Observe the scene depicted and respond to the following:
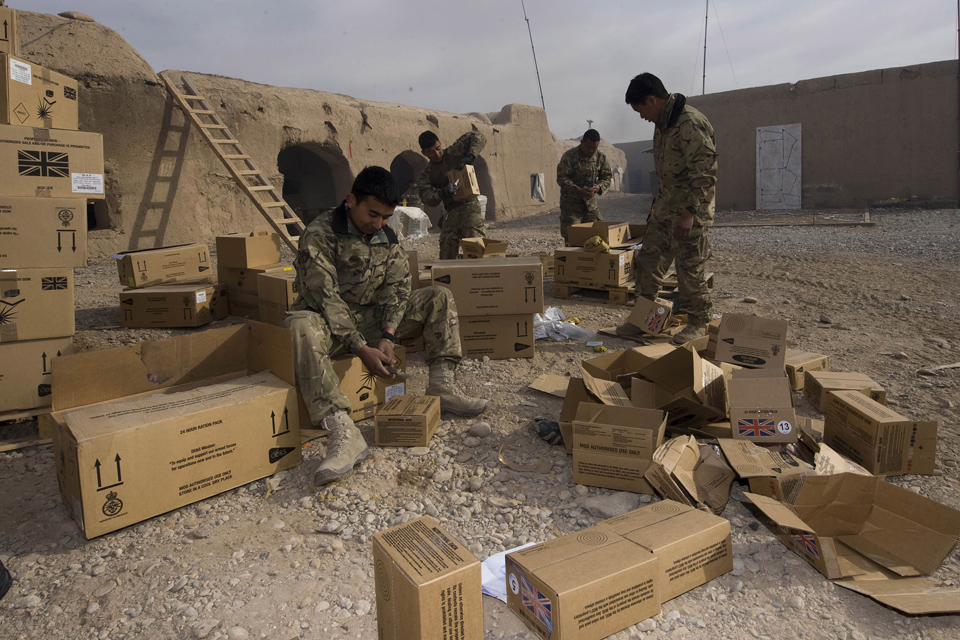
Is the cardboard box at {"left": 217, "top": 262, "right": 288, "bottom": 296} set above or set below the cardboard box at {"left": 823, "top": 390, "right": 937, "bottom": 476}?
above

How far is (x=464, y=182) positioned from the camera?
5551mm

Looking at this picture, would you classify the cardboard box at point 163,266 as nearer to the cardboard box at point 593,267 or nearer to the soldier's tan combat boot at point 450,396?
the soldier's tan combat boot at point 450,396

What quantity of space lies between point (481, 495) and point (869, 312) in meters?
3.87

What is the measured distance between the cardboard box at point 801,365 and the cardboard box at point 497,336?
4.77 feet

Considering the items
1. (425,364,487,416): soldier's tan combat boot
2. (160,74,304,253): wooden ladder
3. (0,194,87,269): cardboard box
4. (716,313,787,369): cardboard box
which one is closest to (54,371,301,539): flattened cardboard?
(425,364,487,416): soldier's tan combat boot

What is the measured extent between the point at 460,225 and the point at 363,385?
317cm

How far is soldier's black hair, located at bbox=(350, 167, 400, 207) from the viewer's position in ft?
8.94

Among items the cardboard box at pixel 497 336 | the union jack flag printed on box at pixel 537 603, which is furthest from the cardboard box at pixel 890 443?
the cardboard box at pixel 497 336

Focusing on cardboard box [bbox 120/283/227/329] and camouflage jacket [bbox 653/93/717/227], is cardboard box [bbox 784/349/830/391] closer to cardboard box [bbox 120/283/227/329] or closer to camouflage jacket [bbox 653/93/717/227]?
camouflage jacket [bbox 653/93/717/227]

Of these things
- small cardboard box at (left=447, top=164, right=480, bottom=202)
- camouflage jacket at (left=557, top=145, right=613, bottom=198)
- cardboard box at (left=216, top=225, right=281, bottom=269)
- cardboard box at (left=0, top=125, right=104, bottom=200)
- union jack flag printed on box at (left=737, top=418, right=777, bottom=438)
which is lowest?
union jack flag printed on box at (left=737, top=418, right=777, bottom=438)

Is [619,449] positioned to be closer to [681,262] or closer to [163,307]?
[681,262]

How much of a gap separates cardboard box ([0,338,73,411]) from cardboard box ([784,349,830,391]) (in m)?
3.58

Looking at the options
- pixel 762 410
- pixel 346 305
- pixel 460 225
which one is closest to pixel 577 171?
pixel 460 225

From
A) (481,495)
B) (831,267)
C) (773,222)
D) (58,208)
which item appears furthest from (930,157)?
(58,208)
